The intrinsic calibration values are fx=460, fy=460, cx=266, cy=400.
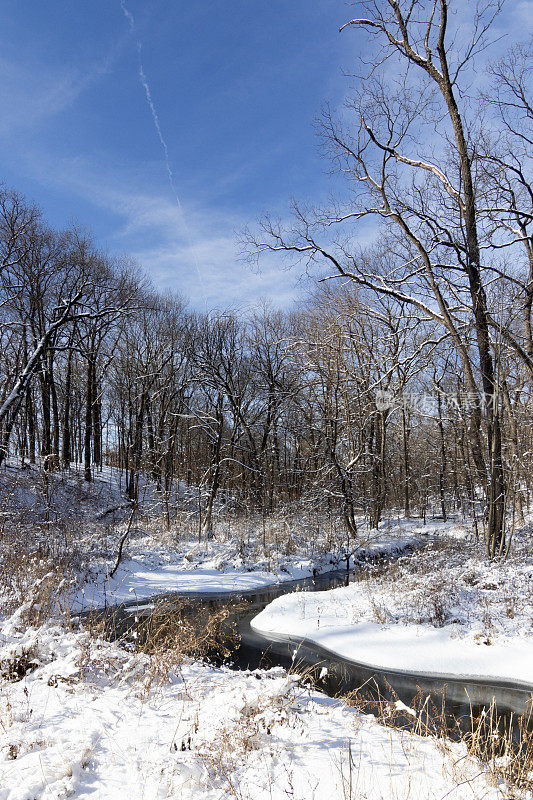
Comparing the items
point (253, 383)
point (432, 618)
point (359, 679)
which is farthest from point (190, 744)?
point (253, 383)

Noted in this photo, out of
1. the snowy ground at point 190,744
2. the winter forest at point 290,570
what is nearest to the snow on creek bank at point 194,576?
the winter forest at point 290,570

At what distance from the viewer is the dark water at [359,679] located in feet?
18.3

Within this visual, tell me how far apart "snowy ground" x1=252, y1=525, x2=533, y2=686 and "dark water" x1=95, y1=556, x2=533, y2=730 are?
0.21m

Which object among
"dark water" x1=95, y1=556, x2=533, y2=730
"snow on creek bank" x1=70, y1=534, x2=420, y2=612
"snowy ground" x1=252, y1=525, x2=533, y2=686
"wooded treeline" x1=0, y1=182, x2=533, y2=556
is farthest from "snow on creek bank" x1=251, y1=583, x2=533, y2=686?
"wooded treeline" x1=0, y1=182, x2=533, y2=556

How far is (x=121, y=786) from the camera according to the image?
2.83m

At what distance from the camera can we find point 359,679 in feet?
22.2

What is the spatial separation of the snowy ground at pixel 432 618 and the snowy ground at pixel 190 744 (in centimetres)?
327

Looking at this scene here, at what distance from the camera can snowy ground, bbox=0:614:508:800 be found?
284cm

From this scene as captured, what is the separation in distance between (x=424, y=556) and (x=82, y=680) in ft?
30.1

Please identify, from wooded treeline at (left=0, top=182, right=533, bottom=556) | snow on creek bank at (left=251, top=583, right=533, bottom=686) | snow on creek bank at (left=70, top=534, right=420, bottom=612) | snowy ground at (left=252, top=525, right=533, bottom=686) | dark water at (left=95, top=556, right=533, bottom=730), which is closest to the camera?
dark water at (left=95, top=556, right=533, bottom=730)

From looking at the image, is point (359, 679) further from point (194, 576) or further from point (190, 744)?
point (194, 576)

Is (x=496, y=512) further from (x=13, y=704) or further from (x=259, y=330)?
(x=259, y=330)

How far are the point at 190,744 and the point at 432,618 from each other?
19.7ft

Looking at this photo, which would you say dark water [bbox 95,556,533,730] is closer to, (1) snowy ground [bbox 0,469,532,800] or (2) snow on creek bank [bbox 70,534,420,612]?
(1) snowy ground [bbox 0,469,532,800]
